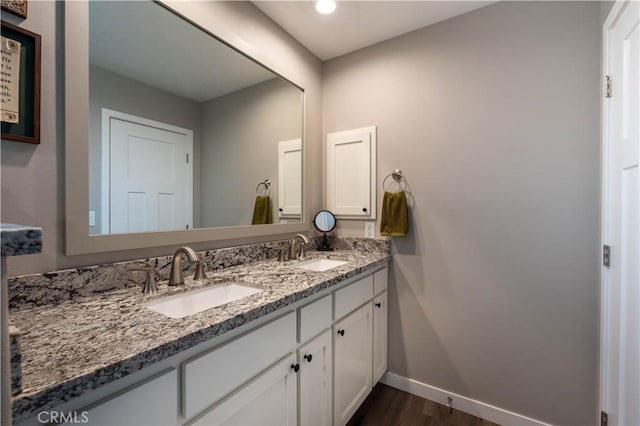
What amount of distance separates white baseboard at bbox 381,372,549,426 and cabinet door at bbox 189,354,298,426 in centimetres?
112

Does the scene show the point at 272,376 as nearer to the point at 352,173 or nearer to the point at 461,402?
the point at 461,402

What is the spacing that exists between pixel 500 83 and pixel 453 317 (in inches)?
57.2

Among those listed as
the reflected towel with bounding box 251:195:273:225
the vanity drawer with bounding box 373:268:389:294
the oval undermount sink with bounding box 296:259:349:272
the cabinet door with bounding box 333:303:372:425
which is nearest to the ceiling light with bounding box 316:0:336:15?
the reflected towel with bounding box 251:195:273:225

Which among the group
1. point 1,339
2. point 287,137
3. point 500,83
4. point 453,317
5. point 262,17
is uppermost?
point 262,17

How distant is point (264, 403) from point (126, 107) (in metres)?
1.28

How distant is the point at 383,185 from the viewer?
6.62 feet

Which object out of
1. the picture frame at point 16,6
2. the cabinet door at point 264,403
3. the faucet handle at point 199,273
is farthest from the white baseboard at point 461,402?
the picture frame at point 16,6

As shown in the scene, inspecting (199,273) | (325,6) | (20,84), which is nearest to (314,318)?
(199,273)

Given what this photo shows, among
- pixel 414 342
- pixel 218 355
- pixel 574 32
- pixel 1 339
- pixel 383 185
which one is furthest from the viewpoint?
pixel 383 185

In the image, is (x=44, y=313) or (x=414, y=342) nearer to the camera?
(x=44, y=313)

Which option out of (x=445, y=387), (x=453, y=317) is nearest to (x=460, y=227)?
(x=453, y=317)

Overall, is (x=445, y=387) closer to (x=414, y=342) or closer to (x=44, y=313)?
(x=414, y=342)

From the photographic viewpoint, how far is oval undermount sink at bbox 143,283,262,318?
3.38 feet

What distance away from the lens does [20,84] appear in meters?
0.86
